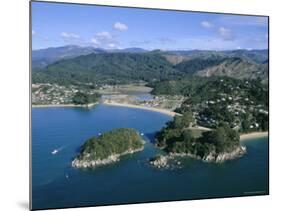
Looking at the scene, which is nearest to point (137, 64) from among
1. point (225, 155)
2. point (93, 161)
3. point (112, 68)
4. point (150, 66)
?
point (150, 66)

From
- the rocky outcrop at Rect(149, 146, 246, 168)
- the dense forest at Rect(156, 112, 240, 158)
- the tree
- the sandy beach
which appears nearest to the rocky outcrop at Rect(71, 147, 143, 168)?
the rocky outcrop at Rect(149, 146, 246, 168)

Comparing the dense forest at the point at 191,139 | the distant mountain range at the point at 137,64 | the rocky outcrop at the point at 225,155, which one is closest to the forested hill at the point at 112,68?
the distant mountain range at the point at 137,64

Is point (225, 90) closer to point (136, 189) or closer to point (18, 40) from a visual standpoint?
point (136, 189)

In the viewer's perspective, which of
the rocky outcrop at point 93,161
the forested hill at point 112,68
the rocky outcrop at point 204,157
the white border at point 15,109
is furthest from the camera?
the rocky outcrop at point 204,157

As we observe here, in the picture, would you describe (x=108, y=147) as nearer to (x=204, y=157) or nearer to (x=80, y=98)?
(x=80, y=98)

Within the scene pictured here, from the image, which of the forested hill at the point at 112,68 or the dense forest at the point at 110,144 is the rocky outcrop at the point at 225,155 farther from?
the forested hill at the point at 112,68

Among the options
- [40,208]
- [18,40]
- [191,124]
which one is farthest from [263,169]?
[18,40]
